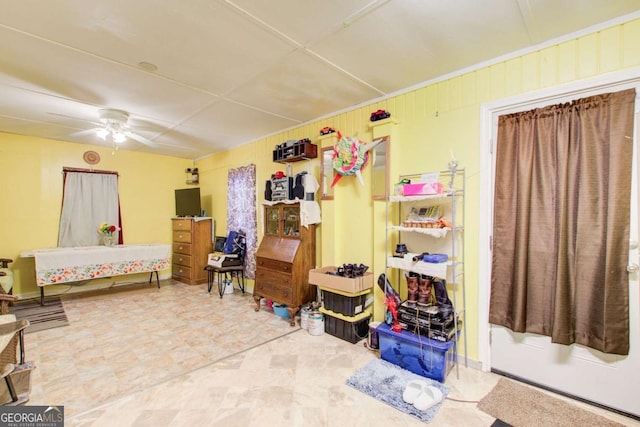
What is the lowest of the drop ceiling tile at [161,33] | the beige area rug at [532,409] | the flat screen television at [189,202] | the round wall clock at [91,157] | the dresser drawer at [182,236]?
the beige area rug at [532,409]

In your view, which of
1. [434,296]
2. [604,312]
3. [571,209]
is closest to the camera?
[604,312]

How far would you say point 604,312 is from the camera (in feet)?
6.12

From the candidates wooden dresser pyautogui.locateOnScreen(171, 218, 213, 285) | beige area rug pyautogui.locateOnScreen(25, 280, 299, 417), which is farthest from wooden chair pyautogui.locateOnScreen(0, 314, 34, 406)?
wooden dresser pyautogui.locateOnScreen(171, 218, 213, 285)

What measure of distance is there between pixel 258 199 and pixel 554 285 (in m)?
3.79

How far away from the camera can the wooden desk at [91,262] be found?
397 cm

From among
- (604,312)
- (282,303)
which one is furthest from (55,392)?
(604,312)

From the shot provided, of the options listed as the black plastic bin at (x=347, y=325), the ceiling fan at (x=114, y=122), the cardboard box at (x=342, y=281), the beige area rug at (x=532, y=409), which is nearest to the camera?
the beige area rug at (x=532, y=409)

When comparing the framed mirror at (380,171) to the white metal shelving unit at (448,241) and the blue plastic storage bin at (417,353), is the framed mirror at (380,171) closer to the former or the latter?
the white metal shelving unit at (448,241)

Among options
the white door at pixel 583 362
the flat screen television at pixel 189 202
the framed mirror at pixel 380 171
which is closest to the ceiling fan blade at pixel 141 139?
the flat screen television at pixel 189 202

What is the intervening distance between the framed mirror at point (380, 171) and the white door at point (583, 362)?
4.26 ft

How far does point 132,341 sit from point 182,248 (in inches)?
105

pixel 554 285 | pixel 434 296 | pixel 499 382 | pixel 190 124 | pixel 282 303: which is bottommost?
pixel 499 382

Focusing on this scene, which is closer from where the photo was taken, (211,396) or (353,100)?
(211,396)

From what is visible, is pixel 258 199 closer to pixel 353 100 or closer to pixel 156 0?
pixel 353 100
